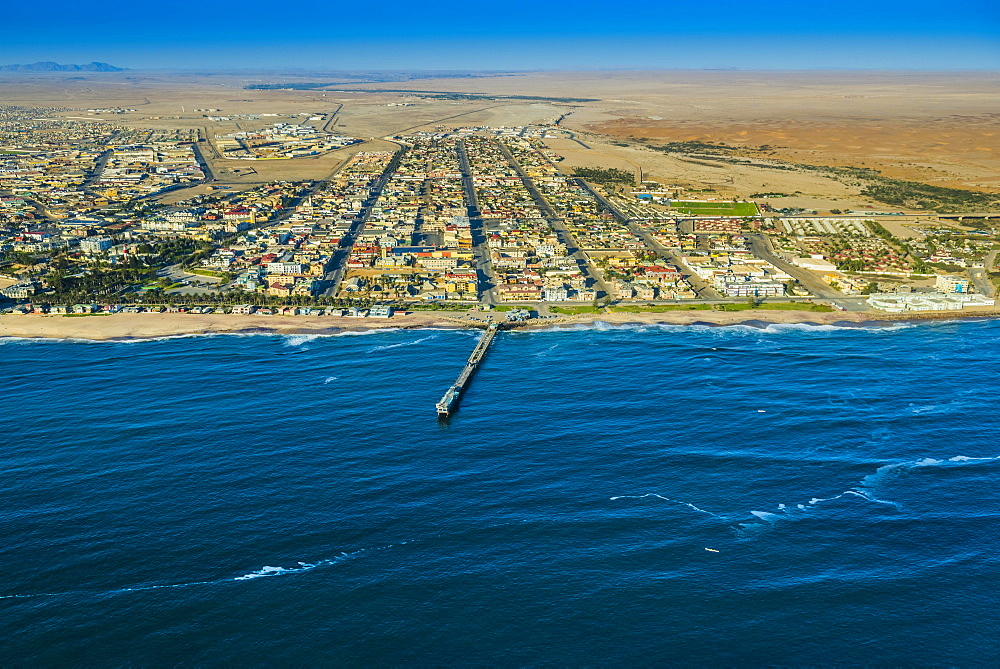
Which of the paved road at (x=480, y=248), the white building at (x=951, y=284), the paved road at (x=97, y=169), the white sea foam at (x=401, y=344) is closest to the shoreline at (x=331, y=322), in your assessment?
the white sea foam at (x=401, y=344)

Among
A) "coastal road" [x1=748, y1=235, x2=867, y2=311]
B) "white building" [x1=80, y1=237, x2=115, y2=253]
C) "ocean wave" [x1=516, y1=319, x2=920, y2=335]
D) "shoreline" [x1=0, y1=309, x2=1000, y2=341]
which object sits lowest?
"ocean wave" [x1=516, y1=319, x2=920, y2=335]

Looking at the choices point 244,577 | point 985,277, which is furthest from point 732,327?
point 244,577

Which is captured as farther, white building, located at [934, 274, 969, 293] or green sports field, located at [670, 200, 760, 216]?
green sports field, located at [670, 200, 760, 216]

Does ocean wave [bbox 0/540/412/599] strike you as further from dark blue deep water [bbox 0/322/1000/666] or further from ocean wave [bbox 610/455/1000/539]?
ocean wave [bbox 610/455/1000/539]

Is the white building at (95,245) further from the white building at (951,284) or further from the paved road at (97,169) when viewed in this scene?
the white building at (951,284)

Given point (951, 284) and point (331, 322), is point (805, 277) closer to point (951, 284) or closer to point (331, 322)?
point (951, 284)

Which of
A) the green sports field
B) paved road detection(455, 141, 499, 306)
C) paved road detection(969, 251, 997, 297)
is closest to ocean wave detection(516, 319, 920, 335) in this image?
paved road detection(455, 141, 499, 306)
